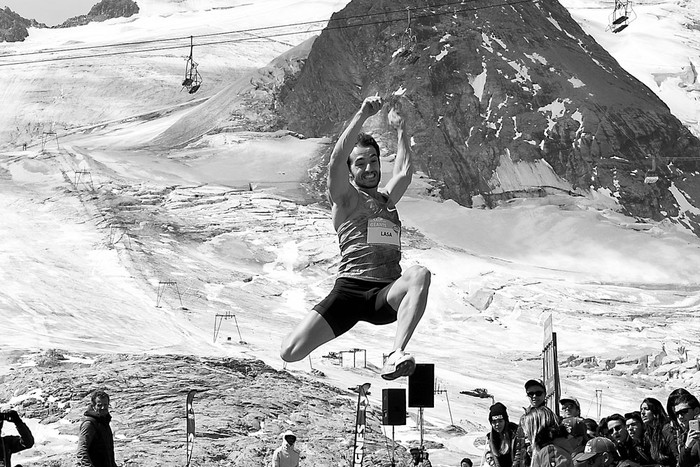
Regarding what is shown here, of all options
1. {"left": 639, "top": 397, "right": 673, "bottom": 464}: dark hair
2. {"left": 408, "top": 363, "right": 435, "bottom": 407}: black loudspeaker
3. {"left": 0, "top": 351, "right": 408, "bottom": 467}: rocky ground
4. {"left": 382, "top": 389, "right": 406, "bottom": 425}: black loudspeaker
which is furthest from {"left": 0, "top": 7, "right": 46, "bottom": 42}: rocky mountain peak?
{"left": 639, "top": 397, "right": 673, "bottom": 464}: dark hair

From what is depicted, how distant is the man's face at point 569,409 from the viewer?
766 cm

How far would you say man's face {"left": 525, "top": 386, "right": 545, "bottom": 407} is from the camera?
7.21m

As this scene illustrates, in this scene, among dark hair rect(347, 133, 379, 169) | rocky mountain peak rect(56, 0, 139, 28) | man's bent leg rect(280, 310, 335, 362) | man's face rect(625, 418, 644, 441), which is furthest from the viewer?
rocky mountain peak rect(56, 0, 139, 28)

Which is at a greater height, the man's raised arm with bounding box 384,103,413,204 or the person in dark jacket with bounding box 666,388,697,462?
the man's raised arm with bounding box 384,103,413,204

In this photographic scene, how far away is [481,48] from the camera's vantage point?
3275 inches

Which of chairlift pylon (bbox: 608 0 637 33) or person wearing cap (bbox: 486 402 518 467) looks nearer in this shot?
person wearing cap (bbox: 486 402 518 467)

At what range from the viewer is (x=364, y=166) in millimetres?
6160

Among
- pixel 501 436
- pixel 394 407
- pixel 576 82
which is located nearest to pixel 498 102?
pixel 576 82

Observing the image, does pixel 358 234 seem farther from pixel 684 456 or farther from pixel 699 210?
pixel 699 210

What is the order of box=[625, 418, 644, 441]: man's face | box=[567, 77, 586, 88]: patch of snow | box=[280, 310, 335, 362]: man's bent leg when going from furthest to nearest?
box=[567, 77, 586, 88]: patch of snow
box=[625, 418, 644, 441]: man's face
box=[280, 310, 335, 362]: man's bent leg

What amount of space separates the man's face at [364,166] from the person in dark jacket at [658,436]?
258 centimetres

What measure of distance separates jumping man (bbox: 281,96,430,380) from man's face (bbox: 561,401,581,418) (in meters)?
2.11

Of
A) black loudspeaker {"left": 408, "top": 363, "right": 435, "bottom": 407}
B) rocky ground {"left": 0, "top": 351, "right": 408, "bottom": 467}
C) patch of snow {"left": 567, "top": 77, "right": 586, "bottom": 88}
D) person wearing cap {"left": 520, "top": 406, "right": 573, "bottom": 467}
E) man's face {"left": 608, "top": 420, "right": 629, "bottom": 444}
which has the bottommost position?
rocky ground {"left": 0, "top": 351, "right": 408, "bottom": 467}

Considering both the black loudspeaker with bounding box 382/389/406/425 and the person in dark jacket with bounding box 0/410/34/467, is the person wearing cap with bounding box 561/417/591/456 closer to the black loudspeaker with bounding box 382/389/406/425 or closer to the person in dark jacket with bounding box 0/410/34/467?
the person in dark jacket with bounding box 0/410/34/467
